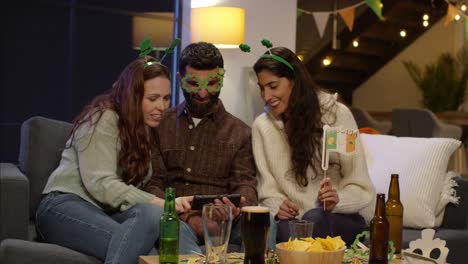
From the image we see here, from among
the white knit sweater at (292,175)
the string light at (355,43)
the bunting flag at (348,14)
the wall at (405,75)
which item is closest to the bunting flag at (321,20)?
the bunting flag at (348,14)

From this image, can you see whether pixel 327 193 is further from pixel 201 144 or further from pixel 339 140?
pixel 201 144

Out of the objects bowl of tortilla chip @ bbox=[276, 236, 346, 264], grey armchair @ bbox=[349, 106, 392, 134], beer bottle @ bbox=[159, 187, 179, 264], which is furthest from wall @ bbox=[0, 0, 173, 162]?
bowl of tortilla chip @ bbox=[276, 236, 346, 264]

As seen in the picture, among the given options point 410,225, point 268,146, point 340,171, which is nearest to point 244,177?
point 268,146

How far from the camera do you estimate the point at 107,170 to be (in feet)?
9.40

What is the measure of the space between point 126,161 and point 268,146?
641mm

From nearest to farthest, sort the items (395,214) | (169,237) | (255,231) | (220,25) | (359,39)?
(255,231), (169,237), (395,214), (220,25), (359,39)

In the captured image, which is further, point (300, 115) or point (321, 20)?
point (321, 20)

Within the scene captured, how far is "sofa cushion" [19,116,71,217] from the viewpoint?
3158mm

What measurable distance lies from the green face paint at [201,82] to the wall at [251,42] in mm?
1065

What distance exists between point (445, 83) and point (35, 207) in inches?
279

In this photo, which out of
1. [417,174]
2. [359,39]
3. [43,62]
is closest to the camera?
[417,174]

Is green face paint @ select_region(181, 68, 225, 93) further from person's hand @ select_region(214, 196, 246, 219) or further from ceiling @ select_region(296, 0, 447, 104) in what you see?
ceiling @ select_region(296, 0, 447, 104)

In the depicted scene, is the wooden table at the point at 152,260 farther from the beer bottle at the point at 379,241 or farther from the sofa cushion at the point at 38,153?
the sofa cushion at the point at 38,153

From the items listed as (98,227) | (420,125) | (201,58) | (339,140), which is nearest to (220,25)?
(201,58)
